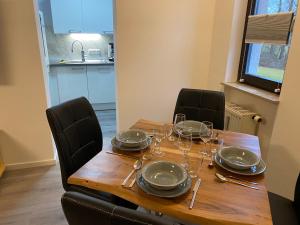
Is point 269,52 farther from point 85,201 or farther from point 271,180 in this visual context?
point 85,201

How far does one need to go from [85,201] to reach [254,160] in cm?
95

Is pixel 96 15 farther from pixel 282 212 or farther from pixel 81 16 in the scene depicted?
pixel 282 212

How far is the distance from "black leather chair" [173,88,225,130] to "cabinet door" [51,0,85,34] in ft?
9.75

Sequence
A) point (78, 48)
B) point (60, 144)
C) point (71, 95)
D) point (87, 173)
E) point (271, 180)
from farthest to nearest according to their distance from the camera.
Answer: point (78, 48)
point (71, 95)
point (271, 180)
point (60, 144)
point (87, 173)

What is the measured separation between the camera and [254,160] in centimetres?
122

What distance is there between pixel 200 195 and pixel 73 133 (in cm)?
89

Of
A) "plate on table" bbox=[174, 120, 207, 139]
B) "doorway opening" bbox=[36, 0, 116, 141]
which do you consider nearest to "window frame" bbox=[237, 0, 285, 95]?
"plate on table" bbox=[174, 120, 207, 139]

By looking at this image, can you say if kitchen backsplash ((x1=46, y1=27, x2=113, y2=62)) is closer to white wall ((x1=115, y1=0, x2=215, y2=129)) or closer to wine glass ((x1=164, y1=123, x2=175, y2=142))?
white wall ((x1=115, y1=0, x2=215, y2=129))

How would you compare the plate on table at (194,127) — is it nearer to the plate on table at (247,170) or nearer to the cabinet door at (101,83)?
the plate on table at (247,170)

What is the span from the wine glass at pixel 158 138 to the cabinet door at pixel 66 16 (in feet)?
10.7

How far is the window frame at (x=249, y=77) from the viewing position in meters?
2.04

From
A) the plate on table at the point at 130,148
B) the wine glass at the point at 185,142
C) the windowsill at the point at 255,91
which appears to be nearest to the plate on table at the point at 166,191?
the wine glass at the point at 185,142

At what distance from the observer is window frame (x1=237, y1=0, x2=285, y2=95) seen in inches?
80.4

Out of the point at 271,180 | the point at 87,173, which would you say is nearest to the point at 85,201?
the point at 87,173
